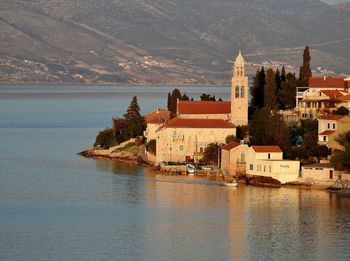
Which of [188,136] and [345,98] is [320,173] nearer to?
[188,136]

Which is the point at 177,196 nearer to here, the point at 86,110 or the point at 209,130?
the point at 209,130

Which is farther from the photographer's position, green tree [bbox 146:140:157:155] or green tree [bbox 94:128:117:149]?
green tree [bbox 94:128:117:149]

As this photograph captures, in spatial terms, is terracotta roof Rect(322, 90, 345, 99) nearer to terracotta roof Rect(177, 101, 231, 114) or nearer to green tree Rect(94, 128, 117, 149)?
terracotta roof Rect(177, 101, 231, 114)

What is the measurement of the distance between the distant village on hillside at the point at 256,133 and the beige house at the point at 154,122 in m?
0.03

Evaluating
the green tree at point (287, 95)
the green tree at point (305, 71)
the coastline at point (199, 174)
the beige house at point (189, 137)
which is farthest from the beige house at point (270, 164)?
the green tree at point (305, 71)

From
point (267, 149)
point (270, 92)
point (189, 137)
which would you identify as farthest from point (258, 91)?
point (267, 149)

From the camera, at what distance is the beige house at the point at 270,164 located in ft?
103

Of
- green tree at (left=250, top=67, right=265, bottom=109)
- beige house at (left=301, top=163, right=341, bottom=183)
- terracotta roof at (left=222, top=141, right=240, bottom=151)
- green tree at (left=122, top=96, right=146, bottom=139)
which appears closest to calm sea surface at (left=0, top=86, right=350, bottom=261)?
beige house at (left=301, top=163, right=341, bottom=183)

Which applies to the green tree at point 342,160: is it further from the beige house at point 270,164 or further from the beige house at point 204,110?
the beige house at point 204,110

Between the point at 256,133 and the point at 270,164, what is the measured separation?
12.5ft

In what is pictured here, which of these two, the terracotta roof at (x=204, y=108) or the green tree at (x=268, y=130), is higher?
the terracotta roof at (x=204, y=108)

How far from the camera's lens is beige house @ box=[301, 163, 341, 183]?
3097cm

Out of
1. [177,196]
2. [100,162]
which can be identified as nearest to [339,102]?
[100,162]

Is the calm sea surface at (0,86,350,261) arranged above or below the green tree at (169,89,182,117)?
below
